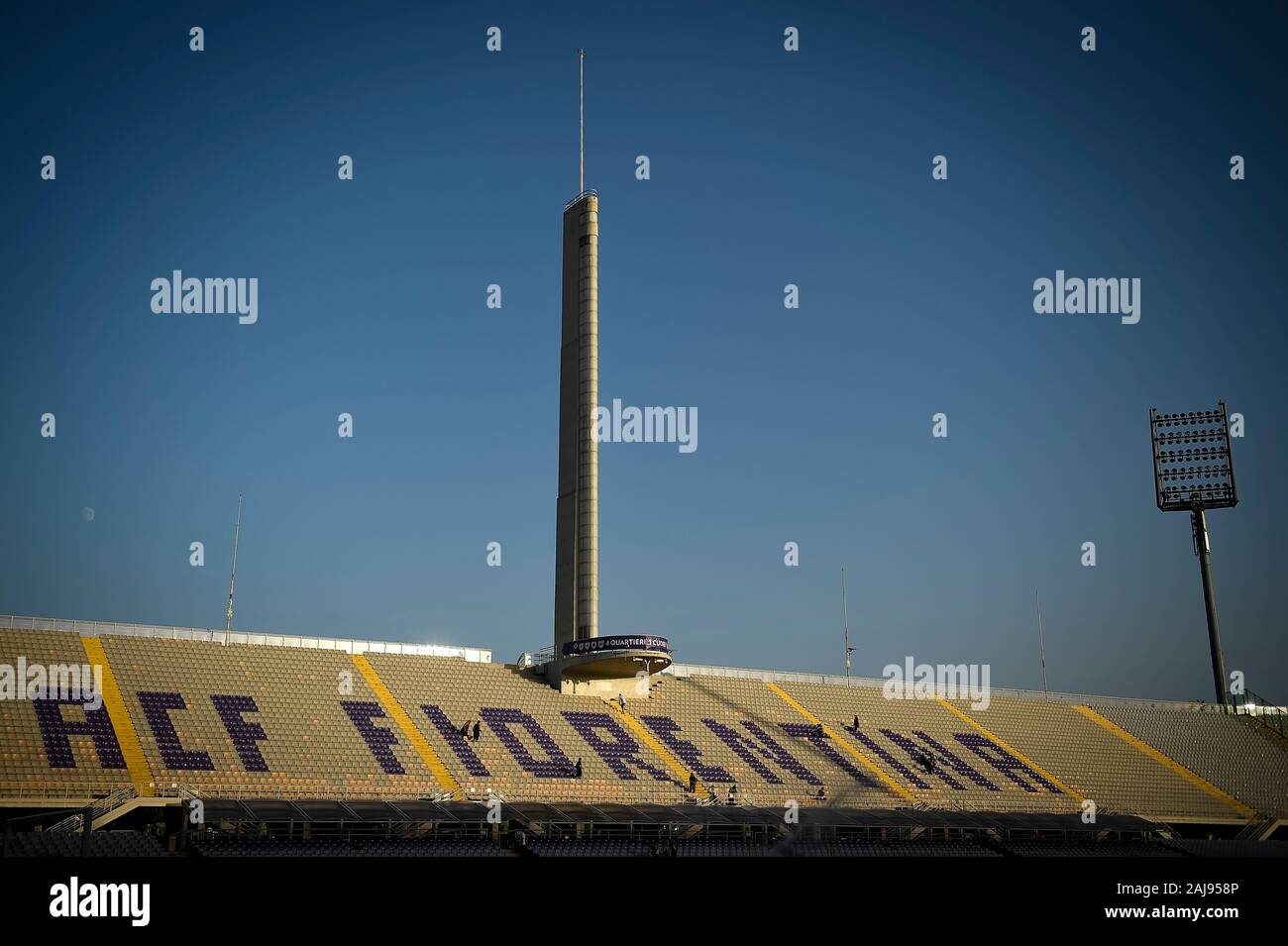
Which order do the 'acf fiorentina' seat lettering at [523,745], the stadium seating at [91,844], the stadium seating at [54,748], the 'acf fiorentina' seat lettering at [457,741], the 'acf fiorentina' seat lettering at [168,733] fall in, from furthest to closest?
the 'acf fiorentina' seat lettering at [523,745]
the 'acf fiorentina' seat lettering at [457,741]
the 'acf fiorentina' seat lettering at [168,733]
the stadium seating at [54,748]
the stadium seating at [91,844]

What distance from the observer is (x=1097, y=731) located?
8006cm

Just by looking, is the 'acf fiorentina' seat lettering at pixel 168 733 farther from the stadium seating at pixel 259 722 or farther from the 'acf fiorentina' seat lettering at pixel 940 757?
the 'acf fiorentina' seat lettering at pixel 940 757

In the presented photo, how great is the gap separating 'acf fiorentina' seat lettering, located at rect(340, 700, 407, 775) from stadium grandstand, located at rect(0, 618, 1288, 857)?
0.13m

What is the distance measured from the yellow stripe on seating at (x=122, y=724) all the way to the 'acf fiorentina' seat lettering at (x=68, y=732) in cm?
25

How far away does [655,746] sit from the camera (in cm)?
6144

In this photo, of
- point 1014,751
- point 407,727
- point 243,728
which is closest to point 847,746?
point 1014,751

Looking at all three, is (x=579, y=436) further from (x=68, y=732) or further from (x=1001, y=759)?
(x=1001, y=759)

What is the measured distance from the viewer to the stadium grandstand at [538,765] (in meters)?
43.2

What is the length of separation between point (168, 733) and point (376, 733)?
921 cm

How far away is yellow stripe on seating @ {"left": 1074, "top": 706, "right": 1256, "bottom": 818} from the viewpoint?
70.8m

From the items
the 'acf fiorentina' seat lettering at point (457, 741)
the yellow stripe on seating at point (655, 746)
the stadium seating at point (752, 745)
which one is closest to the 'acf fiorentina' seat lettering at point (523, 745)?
the 'acf fiorentina' seat lettering at point (457, 741)
